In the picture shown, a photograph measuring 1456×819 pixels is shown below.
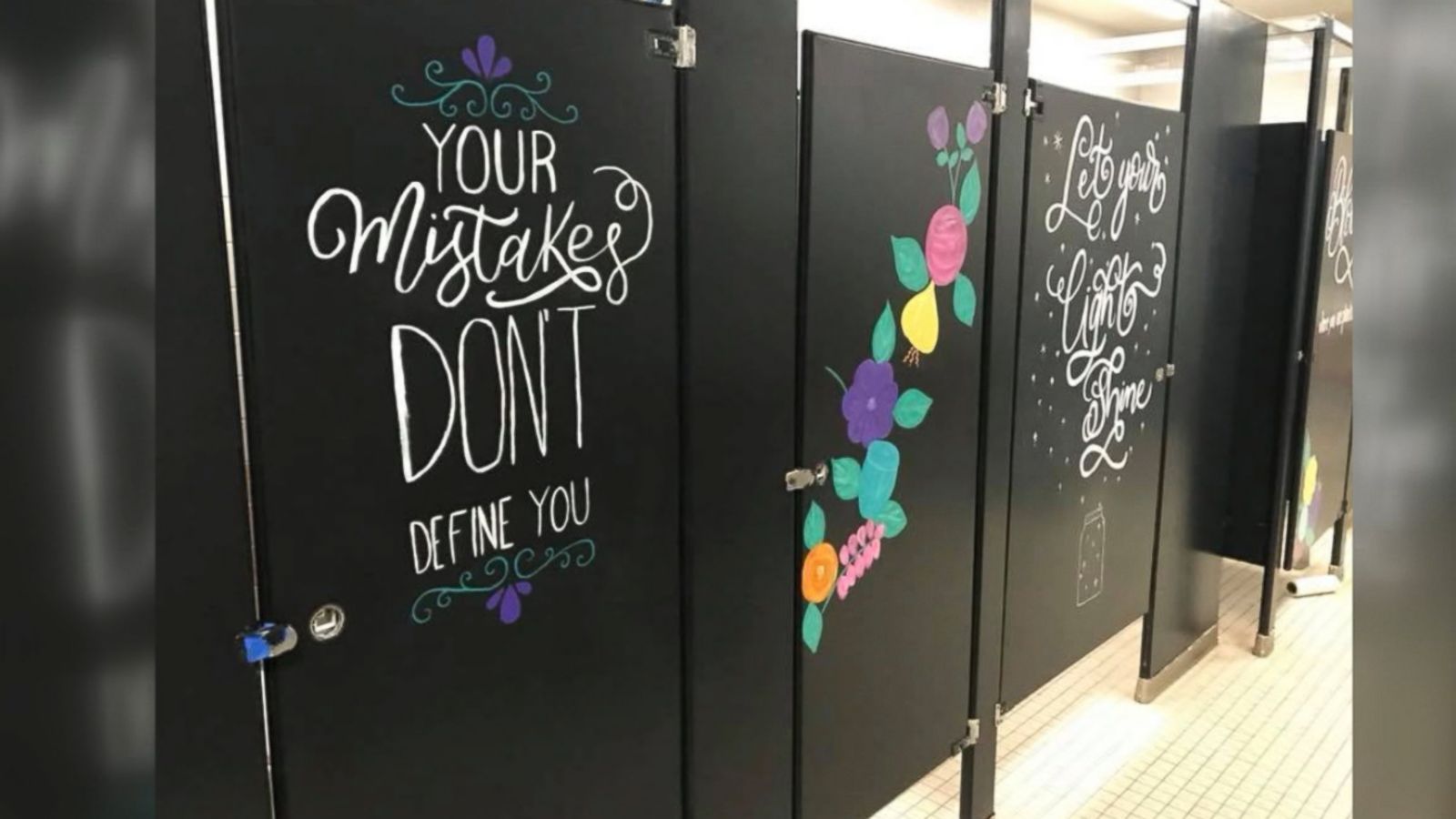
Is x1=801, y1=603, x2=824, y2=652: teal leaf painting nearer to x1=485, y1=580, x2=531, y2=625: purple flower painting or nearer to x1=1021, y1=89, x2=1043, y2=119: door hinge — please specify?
x1=485, y1=580, x2=531, y2=625: purple flower painting

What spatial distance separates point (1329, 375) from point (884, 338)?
8.41 feet

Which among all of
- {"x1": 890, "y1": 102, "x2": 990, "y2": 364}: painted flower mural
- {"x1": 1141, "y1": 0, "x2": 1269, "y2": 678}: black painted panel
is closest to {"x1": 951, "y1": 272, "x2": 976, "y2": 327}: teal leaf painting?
{"x1": 890, "y1": 102, "x2": 990, "y2": 364}: painted flower mural

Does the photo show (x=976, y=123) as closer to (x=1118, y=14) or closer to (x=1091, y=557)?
(x=1118, y=14)

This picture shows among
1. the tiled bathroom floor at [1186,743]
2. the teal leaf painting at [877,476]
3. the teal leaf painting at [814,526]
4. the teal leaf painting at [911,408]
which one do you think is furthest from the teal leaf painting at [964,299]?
the tiled bathroom floor at [1186,743]

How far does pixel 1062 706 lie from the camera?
125 inches

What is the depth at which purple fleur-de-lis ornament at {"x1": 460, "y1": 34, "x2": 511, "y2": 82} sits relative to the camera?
4.24 ft

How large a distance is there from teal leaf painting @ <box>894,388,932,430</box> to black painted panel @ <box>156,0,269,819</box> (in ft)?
4.46

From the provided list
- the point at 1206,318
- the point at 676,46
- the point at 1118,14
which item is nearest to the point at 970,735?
the point at 1206,318

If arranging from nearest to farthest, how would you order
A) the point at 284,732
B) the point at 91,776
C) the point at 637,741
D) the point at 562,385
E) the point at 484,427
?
the point at 91,776 → the point at 284,732 → the point at 484,427 → the point at 562,385 → the point at 637,741

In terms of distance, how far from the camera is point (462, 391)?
1335mm

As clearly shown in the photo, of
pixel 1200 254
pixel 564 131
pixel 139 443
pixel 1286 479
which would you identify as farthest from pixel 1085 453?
pixel 139 443

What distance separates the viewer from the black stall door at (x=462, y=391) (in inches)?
45.6

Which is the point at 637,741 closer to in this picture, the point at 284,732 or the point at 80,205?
the point at 284,732

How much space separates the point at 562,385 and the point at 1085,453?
181cm
